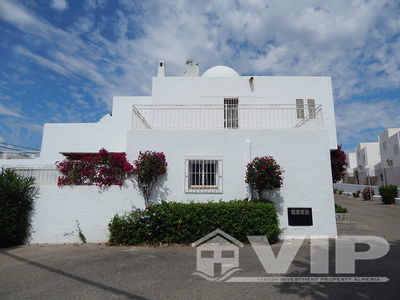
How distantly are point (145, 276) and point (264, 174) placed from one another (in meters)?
4.59

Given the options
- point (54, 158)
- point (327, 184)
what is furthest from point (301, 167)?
point (54, 158)

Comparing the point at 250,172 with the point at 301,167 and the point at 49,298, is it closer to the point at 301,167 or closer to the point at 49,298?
the point at 301,167

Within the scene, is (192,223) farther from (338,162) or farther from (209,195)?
(338,162)

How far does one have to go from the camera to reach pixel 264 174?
7.60m

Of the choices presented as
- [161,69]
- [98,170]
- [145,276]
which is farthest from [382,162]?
[145,276]

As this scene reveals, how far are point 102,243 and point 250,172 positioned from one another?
5.47 metres

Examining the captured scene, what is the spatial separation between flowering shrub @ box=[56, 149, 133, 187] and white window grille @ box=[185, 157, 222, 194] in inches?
80.5

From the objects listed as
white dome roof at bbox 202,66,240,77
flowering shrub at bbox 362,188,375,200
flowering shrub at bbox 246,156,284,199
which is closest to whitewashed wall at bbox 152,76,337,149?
white dome roof at bbox 202,66,240,77

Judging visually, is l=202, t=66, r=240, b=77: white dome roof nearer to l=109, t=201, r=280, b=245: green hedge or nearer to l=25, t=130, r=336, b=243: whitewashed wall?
l=25, t=130, r=336, b=243: whitewashed wall

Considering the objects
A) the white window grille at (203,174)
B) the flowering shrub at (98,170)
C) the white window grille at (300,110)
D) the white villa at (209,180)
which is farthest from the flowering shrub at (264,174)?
the white window grille at (300,110)

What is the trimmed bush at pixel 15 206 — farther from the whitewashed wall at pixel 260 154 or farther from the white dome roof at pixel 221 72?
the white dome roof at pixel 221 72

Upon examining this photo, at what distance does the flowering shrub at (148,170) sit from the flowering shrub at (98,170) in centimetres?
38

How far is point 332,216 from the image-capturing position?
8.02m
